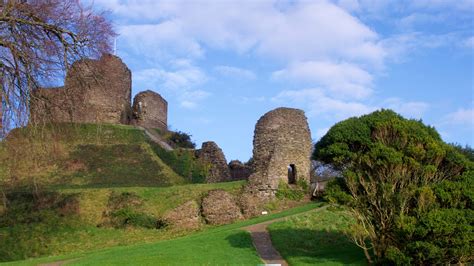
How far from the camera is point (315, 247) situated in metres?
21.8

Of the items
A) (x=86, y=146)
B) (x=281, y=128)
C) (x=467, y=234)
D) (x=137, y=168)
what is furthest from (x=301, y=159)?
(x=467, y=234)

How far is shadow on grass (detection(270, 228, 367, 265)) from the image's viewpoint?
19203 millimetres

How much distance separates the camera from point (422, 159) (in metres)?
18.0

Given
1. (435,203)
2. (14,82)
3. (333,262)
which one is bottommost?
(333,262)

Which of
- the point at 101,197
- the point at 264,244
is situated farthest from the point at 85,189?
the point at 264,244

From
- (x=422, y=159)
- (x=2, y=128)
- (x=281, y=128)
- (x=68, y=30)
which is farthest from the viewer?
(x=281, y=128)

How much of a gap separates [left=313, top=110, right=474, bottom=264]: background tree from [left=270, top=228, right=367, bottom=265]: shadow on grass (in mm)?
895

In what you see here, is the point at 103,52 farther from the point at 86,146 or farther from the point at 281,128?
the point at 86,146

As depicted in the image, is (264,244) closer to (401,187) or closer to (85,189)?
(401,187)

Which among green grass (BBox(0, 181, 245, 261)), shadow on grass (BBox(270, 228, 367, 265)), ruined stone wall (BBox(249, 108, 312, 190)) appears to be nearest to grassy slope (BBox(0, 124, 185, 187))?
green grass (BBox(0, 181, 245, 261))

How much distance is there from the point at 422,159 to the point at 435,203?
1631 mm

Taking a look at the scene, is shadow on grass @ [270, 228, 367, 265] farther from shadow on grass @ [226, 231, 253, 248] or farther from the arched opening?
the arched opening

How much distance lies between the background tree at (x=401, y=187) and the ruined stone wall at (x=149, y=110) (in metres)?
35.8

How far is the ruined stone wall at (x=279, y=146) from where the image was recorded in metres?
34.8
